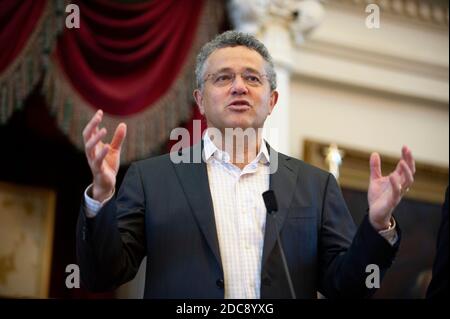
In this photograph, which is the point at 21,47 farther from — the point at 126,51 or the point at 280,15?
the point at 280,15

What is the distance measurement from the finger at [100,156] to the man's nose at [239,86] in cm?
56

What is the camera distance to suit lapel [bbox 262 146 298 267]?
8.00 feet

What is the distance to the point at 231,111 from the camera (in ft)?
8.78

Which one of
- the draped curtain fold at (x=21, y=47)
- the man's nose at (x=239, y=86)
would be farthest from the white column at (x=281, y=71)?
the man's nose at (x=239, y=86)

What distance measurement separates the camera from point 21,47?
4.55 m

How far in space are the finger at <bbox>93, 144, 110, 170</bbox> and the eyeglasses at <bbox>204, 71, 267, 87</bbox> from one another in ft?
1.94

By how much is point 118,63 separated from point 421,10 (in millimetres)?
2101

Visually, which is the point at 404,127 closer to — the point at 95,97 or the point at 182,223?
the point at 95,97

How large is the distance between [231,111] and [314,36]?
9.76 ft

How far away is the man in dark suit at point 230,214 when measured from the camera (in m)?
2.33
